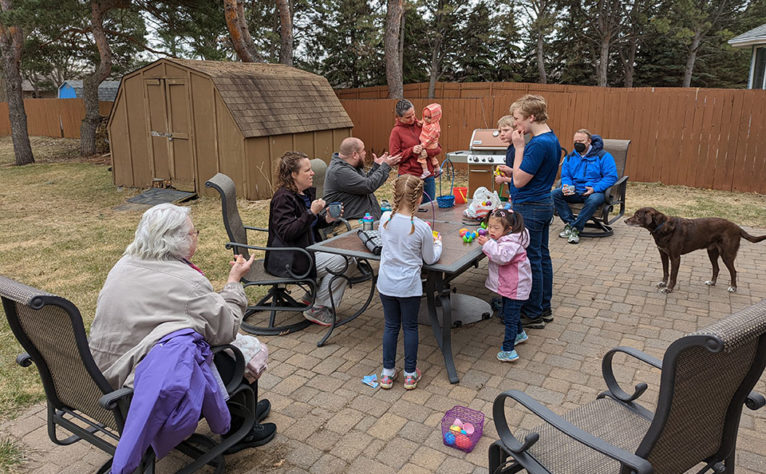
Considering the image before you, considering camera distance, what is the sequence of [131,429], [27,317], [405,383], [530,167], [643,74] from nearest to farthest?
[131,429] → [27,317] → [405,383] → [530,167] → [643,74]

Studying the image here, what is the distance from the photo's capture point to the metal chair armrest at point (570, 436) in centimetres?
166

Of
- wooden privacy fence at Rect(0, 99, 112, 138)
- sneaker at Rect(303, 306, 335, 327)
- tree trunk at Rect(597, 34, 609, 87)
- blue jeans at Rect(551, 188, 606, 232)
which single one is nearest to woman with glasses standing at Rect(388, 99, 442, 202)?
blue jeans at Rect(551, 188, 606, 232)

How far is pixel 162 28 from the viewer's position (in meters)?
17.8

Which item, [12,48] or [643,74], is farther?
[643,74]

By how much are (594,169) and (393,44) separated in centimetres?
969

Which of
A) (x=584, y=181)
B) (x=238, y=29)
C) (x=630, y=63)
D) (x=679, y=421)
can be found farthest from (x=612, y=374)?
(x=630, y=63)

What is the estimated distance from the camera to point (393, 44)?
605 inches

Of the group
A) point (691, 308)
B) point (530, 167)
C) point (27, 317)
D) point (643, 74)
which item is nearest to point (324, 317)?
point (530, 167)

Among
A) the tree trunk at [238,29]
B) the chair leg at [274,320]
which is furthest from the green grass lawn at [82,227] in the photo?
the tree trunk at [238,29]

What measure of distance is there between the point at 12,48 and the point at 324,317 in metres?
16.9

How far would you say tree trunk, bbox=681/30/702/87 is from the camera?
78.4 ft

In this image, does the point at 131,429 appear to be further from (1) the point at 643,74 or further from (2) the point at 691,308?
(1) the point at 643,74

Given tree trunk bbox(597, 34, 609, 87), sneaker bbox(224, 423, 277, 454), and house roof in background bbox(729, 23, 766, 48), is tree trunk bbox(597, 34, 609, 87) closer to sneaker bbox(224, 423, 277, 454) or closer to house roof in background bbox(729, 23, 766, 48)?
house roof in background bbox(729, 23, 766, 48)

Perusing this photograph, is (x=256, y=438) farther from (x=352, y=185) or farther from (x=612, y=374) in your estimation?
(x=352, y=185)
